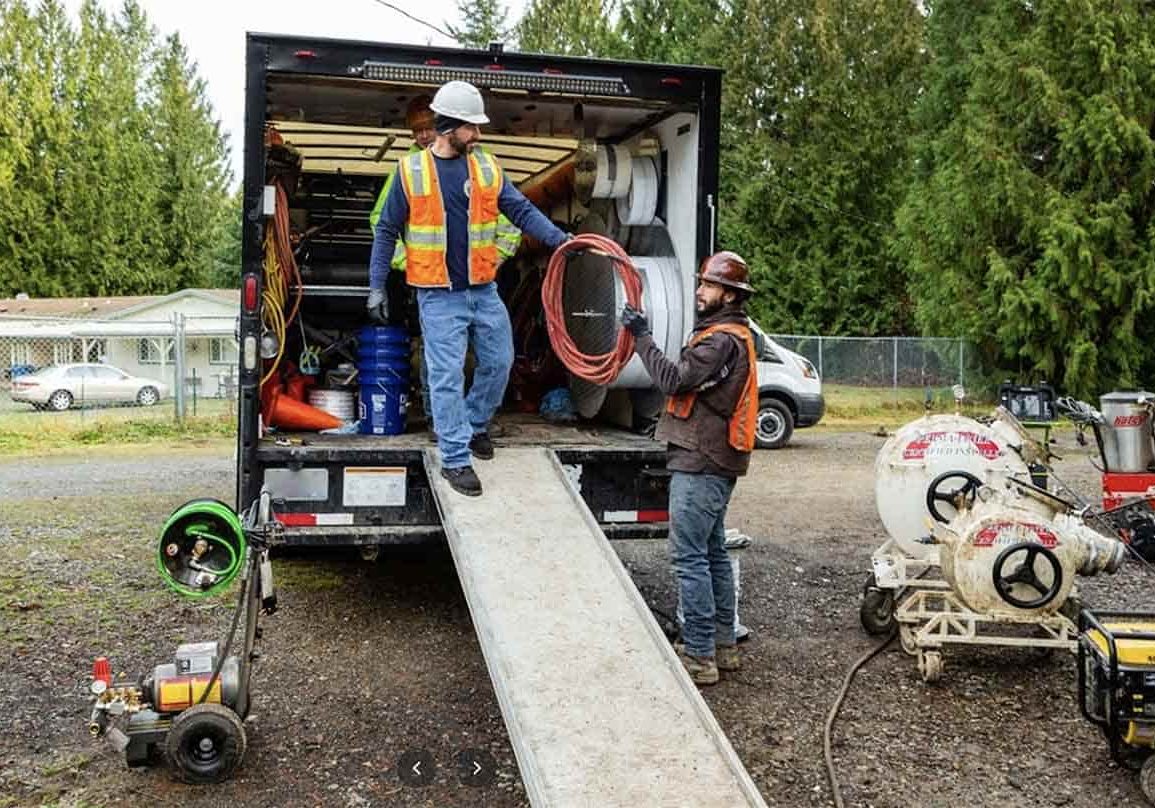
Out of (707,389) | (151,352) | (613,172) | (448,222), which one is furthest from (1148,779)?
(151,352)

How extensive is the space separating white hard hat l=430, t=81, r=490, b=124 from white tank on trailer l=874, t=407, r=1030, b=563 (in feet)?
9.17

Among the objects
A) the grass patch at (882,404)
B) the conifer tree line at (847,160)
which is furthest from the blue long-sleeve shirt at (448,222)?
the grass patch at (882,404)

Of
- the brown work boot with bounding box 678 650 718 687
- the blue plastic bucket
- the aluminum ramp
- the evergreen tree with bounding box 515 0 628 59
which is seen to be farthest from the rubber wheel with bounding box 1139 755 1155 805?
the evergreen tree with bounding box 515 0 628 59

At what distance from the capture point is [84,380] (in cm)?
2414

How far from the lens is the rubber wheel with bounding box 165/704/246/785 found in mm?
3949

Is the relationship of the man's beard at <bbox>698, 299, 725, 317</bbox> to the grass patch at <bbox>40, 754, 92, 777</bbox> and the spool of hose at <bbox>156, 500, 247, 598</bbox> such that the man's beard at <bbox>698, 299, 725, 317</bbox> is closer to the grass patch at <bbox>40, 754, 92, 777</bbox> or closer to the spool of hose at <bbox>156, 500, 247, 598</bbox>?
the spool of hose at <bbox>156, 500, 247, 598</bbox>

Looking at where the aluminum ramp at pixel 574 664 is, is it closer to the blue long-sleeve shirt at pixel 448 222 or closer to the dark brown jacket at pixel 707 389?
the dark brown jacket at pixel 707 389

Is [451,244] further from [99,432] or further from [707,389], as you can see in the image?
[99,432]

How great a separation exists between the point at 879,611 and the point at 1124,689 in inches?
A: 76.0

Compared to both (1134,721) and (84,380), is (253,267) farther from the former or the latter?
(84,380)

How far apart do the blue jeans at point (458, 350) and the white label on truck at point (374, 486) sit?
0.98ft

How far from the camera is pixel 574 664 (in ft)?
13.0

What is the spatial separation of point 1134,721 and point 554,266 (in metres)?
3.37

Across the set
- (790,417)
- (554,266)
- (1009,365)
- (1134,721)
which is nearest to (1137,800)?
(1134,721)
